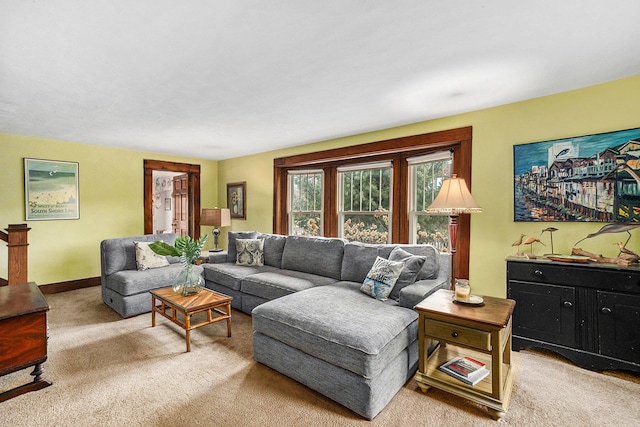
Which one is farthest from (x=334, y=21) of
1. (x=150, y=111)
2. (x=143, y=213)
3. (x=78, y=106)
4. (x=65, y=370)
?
(x=143, y=213)

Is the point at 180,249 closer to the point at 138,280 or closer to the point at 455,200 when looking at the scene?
the point at 138,280

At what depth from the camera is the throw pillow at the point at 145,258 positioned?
3.96 meters

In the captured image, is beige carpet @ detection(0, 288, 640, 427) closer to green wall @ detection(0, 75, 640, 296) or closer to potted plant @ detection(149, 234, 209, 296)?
potted plant @ detection(149, 234, 209, 296)

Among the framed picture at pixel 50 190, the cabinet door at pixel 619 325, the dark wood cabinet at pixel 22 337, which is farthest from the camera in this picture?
the framed picture at pixel 50 190

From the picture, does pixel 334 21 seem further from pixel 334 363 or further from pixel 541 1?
pixel 334 363

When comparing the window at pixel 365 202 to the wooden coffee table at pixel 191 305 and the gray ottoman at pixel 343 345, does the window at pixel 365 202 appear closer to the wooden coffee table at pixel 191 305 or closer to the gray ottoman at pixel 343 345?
the gray ottoman at pixel 343 345

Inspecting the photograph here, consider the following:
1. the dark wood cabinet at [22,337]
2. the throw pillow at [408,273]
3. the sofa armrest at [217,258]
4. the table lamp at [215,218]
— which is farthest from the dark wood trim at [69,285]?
the throw pillow at [408,273]

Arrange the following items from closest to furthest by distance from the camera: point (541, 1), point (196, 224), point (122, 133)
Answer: point (541, 1) < point (122, 133) < point (196, 224)

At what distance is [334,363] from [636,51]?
2.96m

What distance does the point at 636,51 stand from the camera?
205 centimetres

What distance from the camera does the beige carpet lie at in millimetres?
1842

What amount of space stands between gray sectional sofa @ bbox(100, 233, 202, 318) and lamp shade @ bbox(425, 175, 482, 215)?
3.25 m

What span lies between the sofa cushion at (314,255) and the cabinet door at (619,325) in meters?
2.32

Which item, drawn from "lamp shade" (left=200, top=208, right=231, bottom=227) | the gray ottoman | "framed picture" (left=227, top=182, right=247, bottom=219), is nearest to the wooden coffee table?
the gray ottoman
